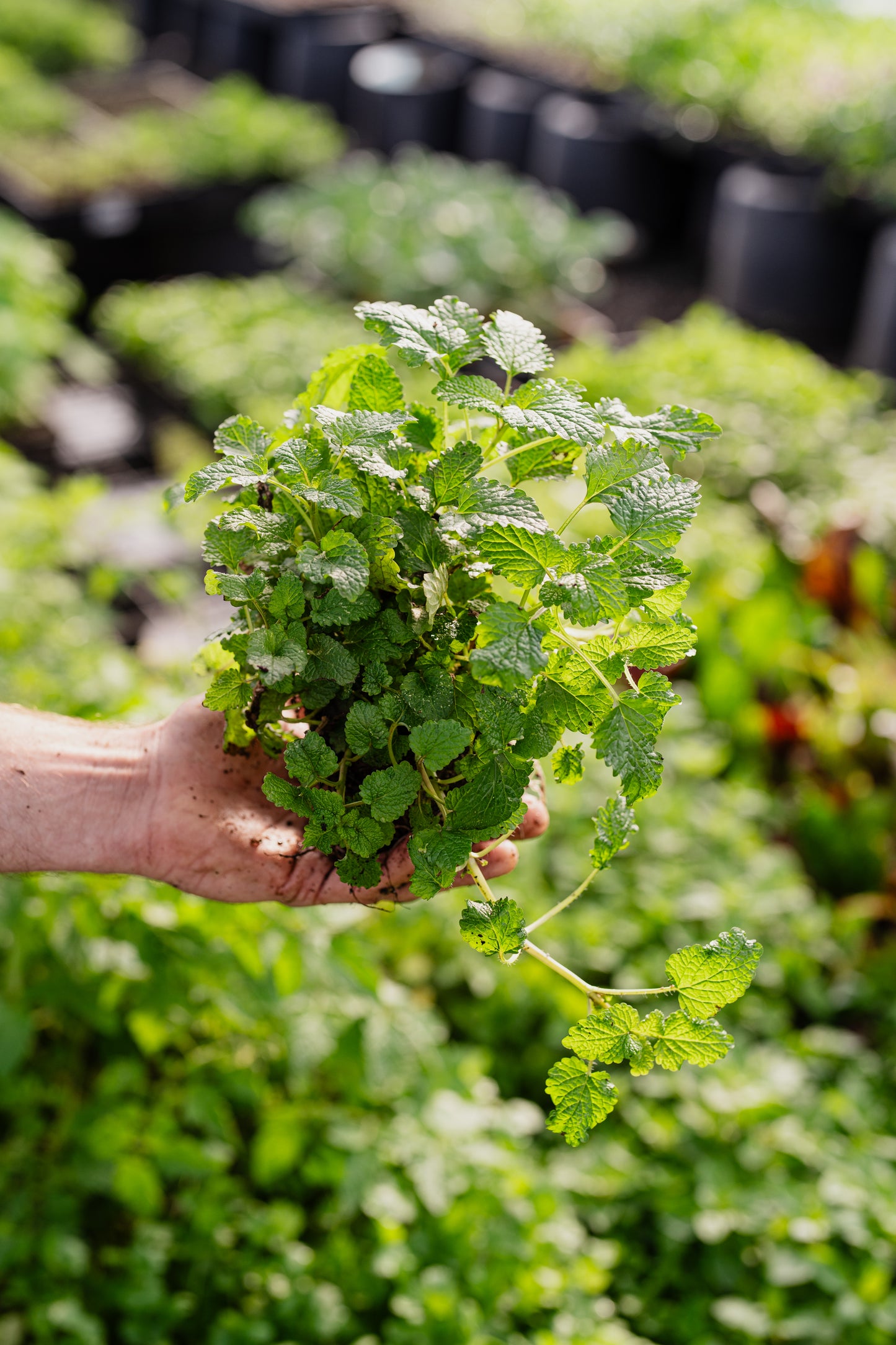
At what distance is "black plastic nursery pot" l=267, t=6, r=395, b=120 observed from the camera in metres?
8.58

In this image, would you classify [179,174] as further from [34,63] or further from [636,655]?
[636,655]

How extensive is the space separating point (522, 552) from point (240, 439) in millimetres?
275

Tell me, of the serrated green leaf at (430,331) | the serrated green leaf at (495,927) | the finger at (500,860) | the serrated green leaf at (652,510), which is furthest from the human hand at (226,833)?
the serrated green leaf at (430,331)

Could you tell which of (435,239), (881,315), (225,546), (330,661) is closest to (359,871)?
(330,661)

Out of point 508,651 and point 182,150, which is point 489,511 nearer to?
point 508,651

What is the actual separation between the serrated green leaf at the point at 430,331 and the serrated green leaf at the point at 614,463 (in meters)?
0.14

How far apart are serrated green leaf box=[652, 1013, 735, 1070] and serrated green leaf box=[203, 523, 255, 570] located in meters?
0.54

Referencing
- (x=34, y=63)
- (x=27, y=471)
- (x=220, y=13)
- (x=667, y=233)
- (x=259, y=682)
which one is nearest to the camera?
(x=259, y=682)

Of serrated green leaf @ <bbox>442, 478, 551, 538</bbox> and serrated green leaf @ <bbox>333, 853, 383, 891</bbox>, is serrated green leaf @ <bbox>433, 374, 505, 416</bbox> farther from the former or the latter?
serrated green leaf @ <bbox>333, 853, 383, 891</bbox>

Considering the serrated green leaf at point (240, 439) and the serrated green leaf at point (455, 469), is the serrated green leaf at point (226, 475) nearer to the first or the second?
the serrated green leaf at point (240, 439)

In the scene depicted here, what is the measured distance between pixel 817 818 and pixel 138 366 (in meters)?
3.32

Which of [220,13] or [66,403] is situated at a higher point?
[220,13]

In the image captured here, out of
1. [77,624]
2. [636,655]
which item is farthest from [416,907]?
[636,655]

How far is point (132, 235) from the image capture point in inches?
228
